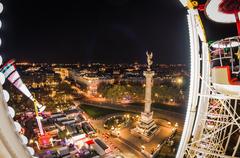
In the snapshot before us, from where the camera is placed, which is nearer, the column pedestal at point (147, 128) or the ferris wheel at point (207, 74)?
the ferris wheel at point (207, 74)

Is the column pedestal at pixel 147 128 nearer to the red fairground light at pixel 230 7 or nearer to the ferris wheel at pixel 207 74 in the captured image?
the ferris wheel at pixel 207 74

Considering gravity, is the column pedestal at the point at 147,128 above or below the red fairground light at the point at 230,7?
below

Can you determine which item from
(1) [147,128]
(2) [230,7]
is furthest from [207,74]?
(1) [147,128]

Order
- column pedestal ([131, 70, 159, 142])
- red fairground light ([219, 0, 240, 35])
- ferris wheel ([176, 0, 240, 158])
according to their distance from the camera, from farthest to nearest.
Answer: column pedestal ([131, 70, 159, 142]), ferris wheel ([176, 0, 240, 158]), red fairground light ([219, 0, 240, 35])

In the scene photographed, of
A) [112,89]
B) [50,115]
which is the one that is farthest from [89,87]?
[50,115]

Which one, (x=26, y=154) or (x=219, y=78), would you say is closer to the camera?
(x=26, y=154)

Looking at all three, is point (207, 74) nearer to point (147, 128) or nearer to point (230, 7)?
point (230, 7)

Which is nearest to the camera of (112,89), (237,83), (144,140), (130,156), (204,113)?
(237,83)

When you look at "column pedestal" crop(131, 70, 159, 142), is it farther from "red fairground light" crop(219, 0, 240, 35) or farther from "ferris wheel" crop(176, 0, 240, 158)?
"red fairground light" crop(219, 0, 240, 35)

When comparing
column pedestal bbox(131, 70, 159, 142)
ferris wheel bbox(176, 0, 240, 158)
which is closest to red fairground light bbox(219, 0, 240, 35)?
ferris wheel bbox(176, 0, 240, 158)

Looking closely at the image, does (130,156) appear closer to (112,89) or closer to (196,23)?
(196,23)

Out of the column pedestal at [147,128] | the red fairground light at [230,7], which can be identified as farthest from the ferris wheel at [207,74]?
the column pedestal at [147,128]
